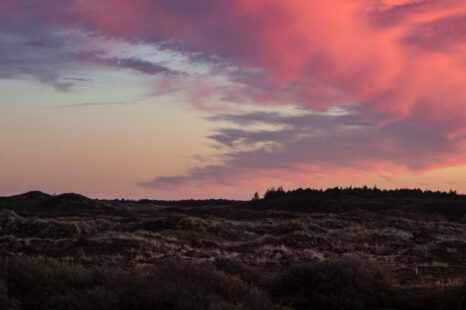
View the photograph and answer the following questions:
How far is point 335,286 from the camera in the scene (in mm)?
15523

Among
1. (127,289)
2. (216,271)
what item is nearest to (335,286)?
(216,271)

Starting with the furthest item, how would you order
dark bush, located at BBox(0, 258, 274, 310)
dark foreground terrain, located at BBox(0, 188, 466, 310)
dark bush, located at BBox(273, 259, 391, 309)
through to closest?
1. dark bush, located at BBox(273, 259, 391, 309)
2. dark foreground terrain, located at BBox(0, 188, 466, 310)
3. dark bush, located at BBox(0, 258, 274, 310)

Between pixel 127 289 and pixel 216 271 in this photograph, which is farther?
pixel 216 271

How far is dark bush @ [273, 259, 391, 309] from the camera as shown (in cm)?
1498

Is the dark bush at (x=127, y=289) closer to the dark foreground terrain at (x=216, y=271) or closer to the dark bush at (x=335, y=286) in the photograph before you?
the dark foreground terrain at (x=216, y=271)

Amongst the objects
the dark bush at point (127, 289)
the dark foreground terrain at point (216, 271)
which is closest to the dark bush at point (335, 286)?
the dark foreground terrain at point (216, 271)

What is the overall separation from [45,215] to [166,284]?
3068 inches

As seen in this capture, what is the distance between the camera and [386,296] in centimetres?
1543

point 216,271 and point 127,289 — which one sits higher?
point 216,271

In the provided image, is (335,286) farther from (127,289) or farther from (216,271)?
(127,289)

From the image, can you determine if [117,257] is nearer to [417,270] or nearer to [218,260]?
[218,260]

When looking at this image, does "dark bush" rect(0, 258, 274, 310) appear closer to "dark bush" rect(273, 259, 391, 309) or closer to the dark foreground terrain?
the dark foreground terrain

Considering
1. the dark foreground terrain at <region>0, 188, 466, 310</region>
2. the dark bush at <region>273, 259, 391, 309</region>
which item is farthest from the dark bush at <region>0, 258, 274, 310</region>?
the dark bush at <region>273, 259, 391, 309</region>

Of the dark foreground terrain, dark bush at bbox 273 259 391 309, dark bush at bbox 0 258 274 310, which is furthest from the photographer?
dark bush at bbox 273 259 391 309
